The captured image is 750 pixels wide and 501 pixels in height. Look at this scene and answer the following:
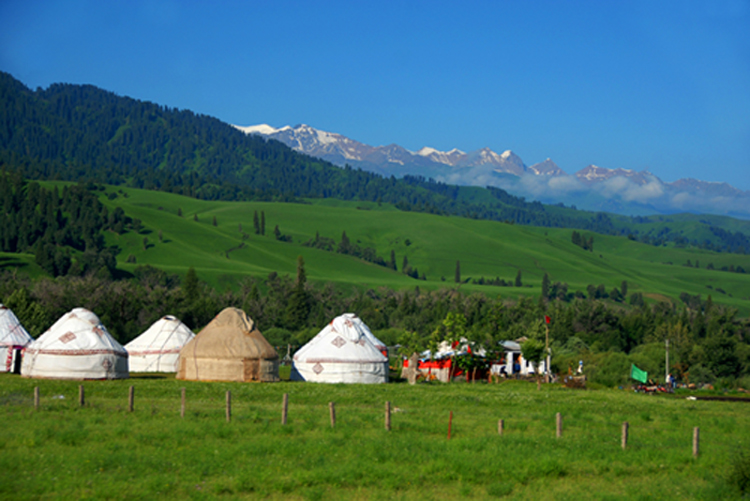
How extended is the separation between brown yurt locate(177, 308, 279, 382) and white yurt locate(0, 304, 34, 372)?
11.0 meters

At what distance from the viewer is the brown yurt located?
133 feet

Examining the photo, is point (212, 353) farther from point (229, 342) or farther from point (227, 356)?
point (229, 342)

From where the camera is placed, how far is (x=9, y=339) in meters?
45.2

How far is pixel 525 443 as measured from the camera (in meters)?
20.8

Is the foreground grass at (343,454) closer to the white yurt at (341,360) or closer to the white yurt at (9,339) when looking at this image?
the white yurt at (341,360)

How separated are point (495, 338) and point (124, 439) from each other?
37.2 metres

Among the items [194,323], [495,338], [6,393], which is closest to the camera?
[6,393]

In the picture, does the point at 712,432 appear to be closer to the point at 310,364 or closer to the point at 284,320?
the point at 310,364

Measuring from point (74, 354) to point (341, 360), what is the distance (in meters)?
14.5

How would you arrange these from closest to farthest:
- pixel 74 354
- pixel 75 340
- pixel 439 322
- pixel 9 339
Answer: pixel 74 354 < pixel 75 340 < pixel 9 339 < pixel 439 322

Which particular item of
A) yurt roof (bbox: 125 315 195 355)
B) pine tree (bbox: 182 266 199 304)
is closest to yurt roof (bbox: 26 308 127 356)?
yurt roof (bbox: 125 315 195 355)

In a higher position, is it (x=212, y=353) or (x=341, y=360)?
(x=212, y=353)

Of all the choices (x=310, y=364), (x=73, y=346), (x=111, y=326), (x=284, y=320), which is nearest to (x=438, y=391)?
(x=310, y=364)

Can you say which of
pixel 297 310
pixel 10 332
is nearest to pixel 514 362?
pixel 297 310
